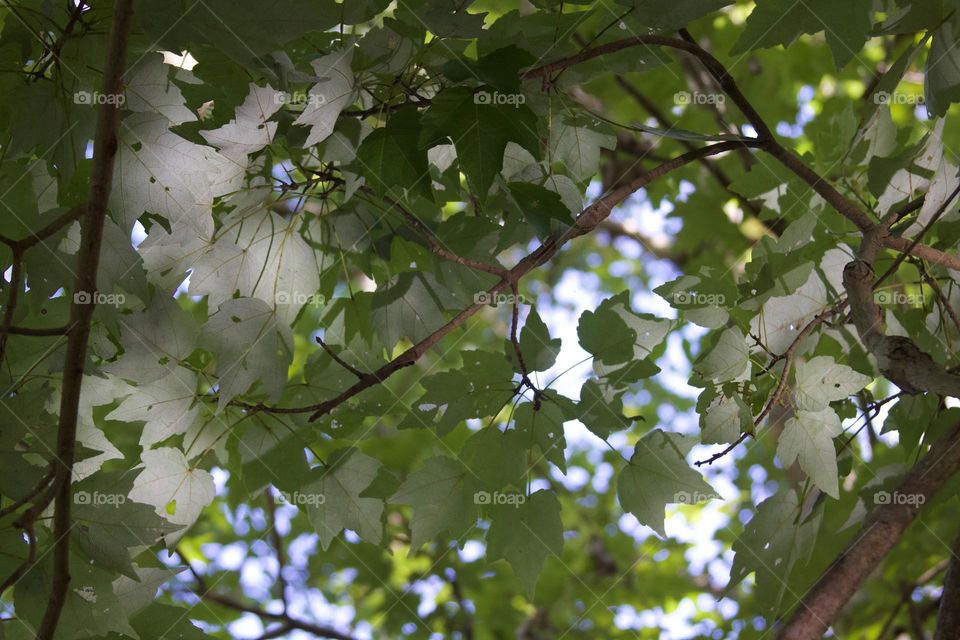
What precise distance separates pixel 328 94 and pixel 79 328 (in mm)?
425

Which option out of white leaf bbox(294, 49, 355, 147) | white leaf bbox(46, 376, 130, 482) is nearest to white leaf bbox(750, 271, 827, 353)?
white leaf bbox(294, 49, 355, 147)

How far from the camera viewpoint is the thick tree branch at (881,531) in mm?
1289

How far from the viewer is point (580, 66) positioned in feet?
4.08

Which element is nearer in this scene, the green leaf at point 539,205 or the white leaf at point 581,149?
the green leaf at point 539,205

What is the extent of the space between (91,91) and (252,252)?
12.8 inches

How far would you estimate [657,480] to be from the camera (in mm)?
1271

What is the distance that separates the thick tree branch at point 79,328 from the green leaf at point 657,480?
2.47 feet

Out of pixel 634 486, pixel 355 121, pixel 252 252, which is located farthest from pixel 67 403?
pixel 634 486

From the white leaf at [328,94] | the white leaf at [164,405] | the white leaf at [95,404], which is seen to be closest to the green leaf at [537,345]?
the white leaf at [328,94]

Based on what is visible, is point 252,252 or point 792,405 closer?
point 792,405

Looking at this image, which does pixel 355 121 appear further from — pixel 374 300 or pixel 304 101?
pixel 374 300

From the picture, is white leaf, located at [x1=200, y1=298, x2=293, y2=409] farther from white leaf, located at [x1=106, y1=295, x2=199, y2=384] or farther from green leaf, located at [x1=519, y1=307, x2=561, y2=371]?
green leaf, located at [x1=519, y1=307, x2=561, y2=371]

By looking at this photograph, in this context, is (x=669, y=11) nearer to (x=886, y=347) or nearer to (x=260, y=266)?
(x=886, y=347)

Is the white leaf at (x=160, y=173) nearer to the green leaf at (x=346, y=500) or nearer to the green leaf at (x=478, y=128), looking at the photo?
the green leaf at (x=478, y=128)
